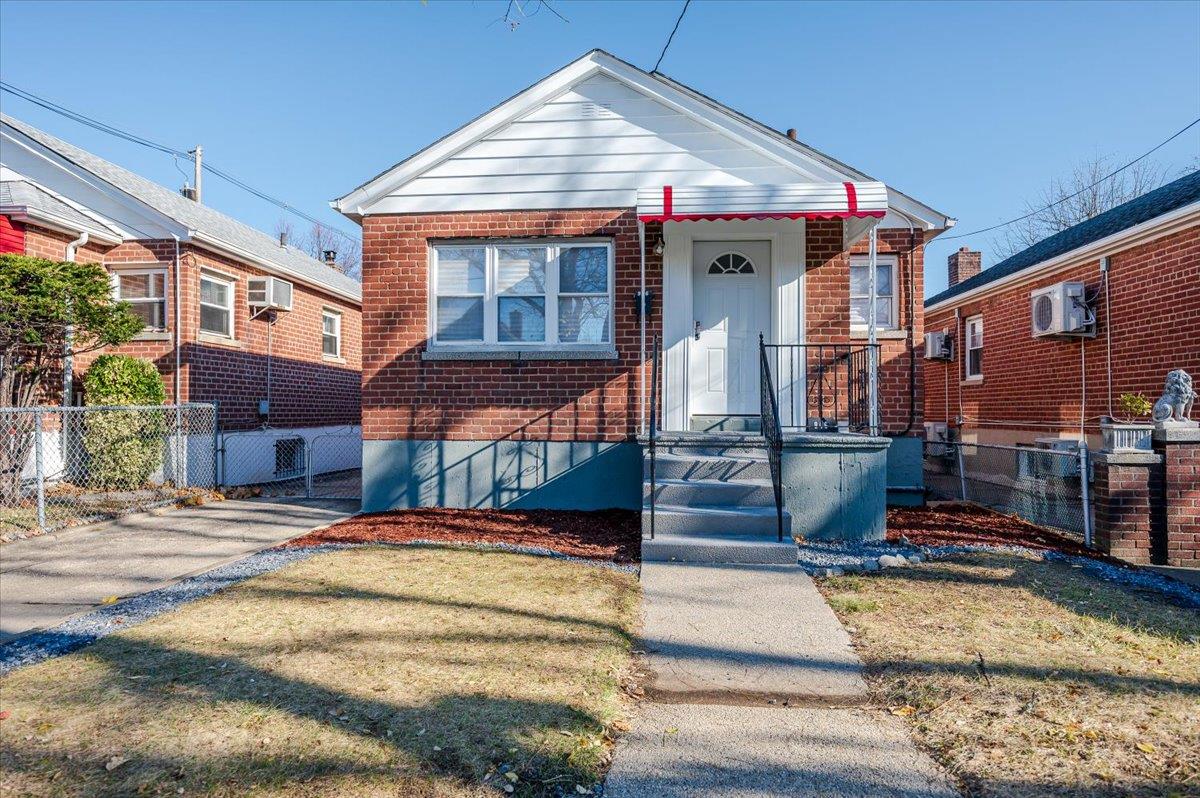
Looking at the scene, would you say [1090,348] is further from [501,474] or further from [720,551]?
[501,474]

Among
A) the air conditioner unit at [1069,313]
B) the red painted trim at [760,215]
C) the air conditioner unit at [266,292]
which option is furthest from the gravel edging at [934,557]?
the air conditioner unit at [266,292]

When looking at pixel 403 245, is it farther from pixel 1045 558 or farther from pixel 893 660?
pixel 1045 558

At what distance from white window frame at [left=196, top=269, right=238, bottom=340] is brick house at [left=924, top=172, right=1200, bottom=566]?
12.2m

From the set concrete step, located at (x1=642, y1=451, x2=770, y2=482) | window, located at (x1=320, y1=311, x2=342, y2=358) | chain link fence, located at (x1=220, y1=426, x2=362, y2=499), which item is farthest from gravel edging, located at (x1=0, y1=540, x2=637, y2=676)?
window, located at (x1=320, y1=311, x2=342, y2=358)

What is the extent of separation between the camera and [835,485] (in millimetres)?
6723

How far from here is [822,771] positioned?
2.59 m

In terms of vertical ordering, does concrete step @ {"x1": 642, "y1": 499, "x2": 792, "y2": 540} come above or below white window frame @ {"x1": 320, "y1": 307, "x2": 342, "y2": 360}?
below

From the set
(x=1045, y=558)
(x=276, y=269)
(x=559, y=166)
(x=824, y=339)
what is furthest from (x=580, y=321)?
(x=276, y=269)

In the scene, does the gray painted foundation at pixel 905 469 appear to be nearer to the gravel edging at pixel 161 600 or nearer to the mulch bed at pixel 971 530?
the mulch bed at pixel 971 530

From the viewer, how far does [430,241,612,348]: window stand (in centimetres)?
817

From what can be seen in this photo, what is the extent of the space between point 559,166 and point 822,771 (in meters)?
7.23

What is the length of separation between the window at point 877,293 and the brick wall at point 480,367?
3405 millimetres

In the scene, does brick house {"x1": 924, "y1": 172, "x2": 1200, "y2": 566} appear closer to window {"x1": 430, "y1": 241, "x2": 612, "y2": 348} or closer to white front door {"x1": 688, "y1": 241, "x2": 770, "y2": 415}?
white front door {"x1": 688, "y1": 241, "x2": 770, "y2": 415}

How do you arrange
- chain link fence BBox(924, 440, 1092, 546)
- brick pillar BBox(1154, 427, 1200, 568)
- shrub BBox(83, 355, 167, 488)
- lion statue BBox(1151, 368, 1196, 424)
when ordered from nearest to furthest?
1. brick pillar BBox(1154, 427, 1200, 568)
2. lion statue BBox(1151, 368, 1196, 424)
3. chain link fence BBox(924, 440, 1092, 546)
4. shrub BBox(83, 355, 167, 488)
